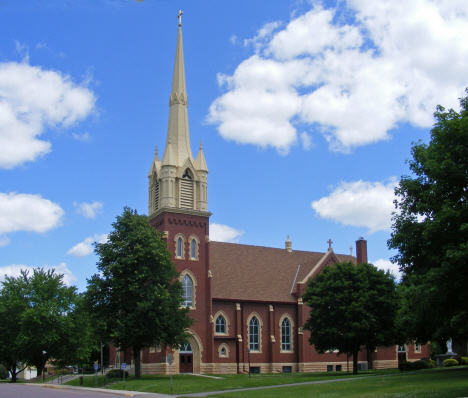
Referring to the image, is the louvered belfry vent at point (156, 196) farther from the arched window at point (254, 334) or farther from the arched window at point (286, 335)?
the arched window at point (286, 335)

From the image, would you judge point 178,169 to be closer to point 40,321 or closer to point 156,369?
point 156,369

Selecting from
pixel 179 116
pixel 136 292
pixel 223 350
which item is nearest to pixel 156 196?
pixel 179 116

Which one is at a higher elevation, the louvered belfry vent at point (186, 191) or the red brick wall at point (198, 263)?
the louvered belfry vent at point (186, 191)

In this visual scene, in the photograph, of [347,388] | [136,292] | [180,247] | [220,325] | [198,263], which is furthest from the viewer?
[220,325]

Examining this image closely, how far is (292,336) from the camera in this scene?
200 feet

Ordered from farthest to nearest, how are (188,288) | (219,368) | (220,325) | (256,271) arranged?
(256,271), (220,325), (219,368), (188,288)

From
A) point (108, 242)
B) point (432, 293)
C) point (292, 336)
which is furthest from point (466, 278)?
point (292, 336)

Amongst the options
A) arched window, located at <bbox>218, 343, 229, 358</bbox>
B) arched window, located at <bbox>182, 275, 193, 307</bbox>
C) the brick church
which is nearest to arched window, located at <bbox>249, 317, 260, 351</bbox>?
the brick church

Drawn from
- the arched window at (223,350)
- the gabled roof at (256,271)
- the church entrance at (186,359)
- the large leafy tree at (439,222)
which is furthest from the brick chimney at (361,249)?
the large leafy tree at (439,222)

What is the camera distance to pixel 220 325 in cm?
5656

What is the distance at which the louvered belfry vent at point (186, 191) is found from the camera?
55.3 metres

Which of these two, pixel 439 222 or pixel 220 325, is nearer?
pixel 439 222

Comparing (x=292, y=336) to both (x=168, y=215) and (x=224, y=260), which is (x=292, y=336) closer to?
(x=224, y=260)

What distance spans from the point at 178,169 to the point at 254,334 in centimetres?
1983
